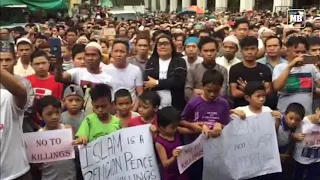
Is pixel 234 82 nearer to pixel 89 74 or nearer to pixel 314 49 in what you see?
pixel 314 49

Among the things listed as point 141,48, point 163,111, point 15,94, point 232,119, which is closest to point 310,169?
point 232,119

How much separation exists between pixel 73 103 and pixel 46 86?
18.1 inches

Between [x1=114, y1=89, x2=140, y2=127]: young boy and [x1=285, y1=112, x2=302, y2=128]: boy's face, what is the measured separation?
1451mm

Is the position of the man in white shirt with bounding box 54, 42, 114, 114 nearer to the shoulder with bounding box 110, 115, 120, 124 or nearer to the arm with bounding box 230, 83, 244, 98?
the shoulder with bounding box 110, 115, 120, 124

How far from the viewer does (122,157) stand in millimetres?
4488

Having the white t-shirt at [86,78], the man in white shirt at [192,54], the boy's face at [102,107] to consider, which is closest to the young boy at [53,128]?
the boy's face at [102,107]

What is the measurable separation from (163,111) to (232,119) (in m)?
0.69

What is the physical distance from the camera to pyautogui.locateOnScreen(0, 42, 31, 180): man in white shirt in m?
3.52

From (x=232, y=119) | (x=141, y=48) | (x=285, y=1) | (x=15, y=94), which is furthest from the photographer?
(x=285, y=1)

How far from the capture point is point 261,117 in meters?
4.75

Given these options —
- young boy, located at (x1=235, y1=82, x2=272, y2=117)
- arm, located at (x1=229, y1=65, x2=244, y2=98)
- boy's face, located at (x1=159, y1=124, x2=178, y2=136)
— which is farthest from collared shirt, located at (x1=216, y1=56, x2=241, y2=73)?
boy's face, located at (x1=159, y1=124, x2=178, y2=136)

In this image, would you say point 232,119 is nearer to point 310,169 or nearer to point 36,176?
point 310,169

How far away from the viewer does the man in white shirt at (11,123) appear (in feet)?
11.5

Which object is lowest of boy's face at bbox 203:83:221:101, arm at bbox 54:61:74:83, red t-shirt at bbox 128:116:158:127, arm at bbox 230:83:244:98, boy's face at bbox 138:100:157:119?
red t-shirt at bbox 128:116:158:127
